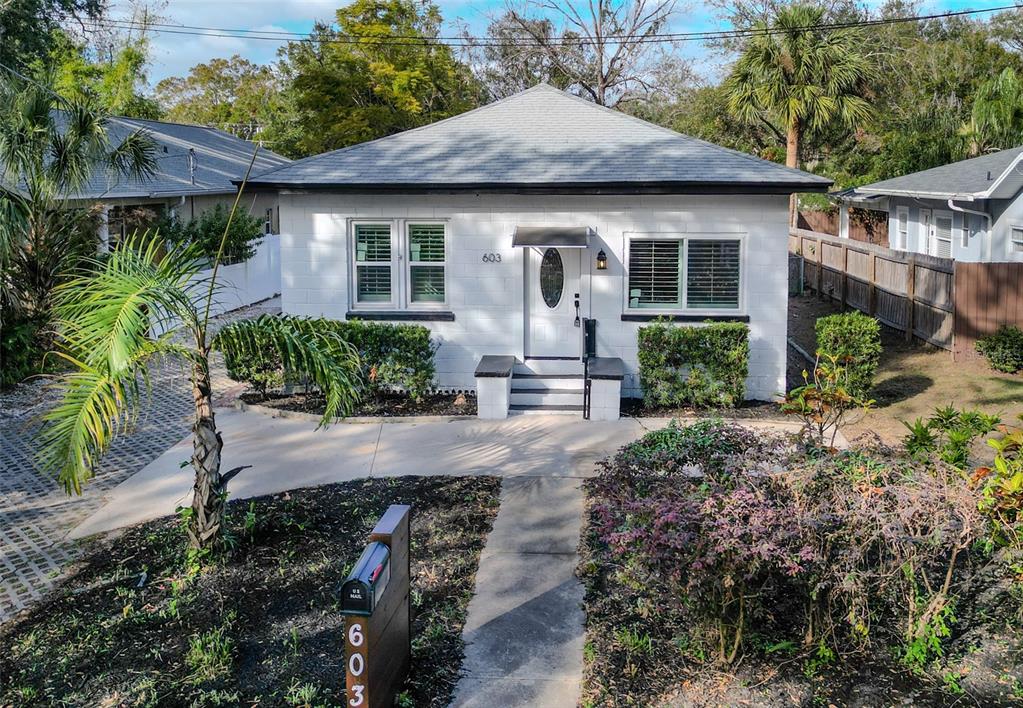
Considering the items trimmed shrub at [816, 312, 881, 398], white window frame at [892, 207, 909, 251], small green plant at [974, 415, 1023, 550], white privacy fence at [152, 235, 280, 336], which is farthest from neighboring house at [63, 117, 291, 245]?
white window frame at [892, 207, 909, 251]

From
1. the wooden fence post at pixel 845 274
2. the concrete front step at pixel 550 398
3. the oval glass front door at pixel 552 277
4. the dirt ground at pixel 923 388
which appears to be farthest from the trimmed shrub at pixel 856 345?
the wooden fence post at pixel 845 274

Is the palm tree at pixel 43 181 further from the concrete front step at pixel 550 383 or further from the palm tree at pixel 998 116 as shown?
the palm tree at pixel 998 116

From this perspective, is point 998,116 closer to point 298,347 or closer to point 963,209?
point 963,209

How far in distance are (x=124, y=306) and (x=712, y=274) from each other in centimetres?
837

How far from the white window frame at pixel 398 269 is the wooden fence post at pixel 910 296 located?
8942mm

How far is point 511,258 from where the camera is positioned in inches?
510

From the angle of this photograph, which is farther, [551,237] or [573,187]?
[551,237]

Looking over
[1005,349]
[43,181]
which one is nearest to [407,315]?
[43,181]

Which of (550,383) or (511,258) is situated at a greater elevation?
(511,258)

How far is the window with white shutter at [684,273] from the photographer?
12.7m

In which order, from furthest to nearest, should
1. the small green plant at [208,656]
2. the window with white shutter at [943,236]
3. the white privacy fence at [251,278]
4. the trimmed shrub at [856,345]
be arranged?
the white privacy fence at [251,278] < the window with white shutter at [943,236] < the trimmed shrub at [856,345] < the small green plant at [208,656]

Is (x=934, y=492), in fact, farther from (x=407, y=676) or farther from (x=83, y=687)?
(x=83, y=687)

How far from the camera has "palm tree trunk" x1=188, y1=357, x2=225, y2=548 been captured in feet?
23.4

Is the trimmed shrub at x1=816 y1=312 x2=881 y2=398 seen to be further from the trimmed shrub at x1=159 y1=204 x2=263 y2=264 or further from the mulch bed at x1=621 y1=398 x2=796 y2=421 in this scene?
the trimmed shrub at x1=159 y1=204 x2=263 y2=264
